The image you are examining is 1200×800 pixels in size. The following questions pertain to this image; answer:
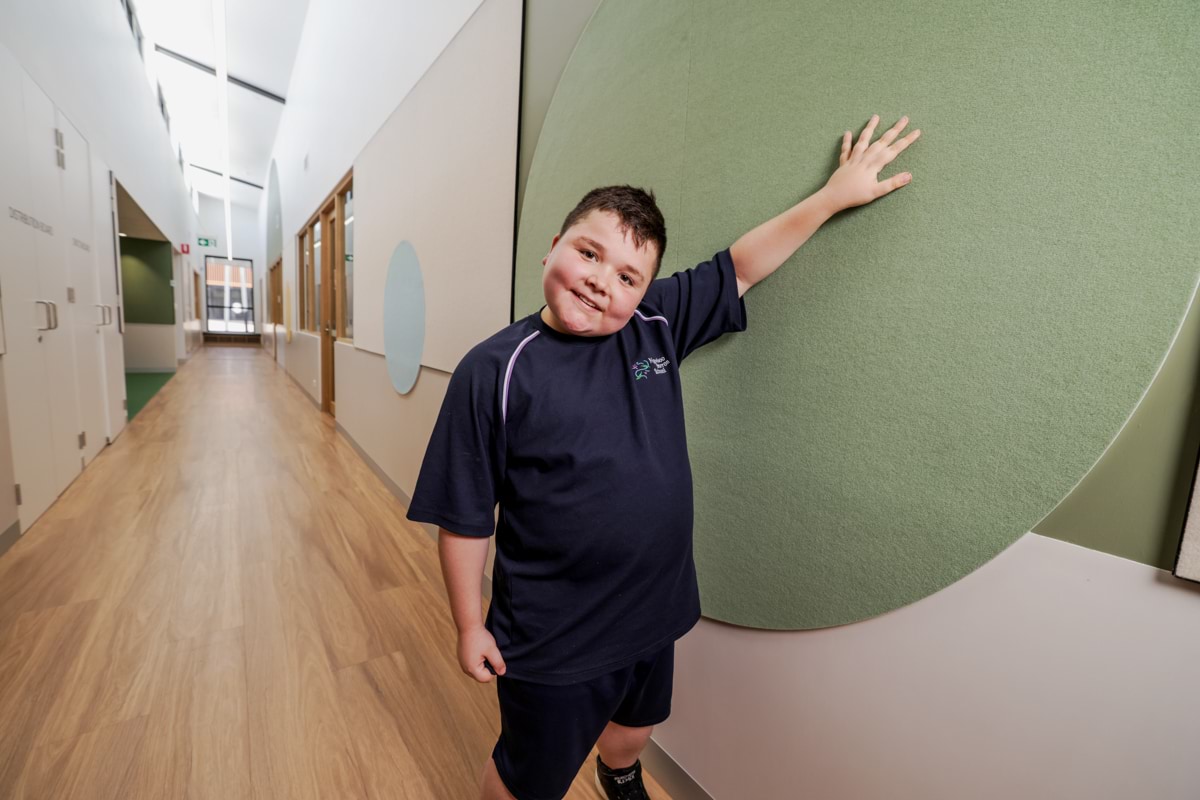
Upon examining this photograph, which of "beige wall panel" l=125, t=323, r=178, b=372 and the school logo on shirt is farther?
"beige wall panel" l=125, t=323, r=178, b=372

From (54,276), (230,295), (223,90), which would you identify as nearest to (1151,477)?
(54,276)

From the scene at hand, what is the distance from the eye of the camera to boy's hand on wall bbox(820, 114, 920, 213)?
783mm

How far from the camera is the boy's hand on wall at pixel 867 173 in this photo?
30.8 inches

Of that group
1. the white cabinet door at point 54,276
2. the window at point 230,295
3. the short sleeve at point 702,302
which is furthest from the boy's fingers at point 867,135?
the window at point 230,295

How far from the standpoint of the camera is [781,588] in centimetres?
99

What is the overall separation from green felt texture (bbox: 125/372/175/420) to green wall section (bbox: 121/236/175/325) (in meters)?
0.94

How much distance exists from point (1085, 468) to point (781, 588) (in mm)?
512

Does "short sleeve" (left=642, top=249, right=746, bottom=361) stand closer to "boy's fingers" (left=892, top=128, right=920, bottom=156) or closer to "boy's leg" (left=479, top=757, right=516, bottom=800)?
"boy's fingers" (left=892, top=128, right=920, bottom=156)

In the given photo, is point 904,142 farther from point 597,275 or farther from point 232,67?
point 232,67

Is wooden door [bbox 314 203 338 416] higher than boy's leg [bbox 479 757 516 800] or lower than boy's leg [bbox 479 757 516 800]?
higher

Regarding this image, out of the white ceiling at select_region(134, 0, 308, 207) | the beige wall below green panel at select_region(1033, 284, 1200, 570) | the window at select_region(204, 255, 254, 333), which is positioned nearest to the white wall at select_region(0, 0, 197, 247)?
the white ceiling at select_region(134, 0, 308, 207)

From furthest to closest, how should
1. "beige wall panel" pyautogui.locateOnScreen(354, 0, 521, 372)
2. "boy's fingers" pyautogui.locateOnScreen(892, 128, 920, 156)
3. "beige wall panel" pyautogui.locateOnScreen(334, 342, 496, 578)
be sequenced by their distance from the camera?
1. "beige wall panel" pyautogui.locateOnScreen(334, 342, 496, 578)
2. "beige wall panel" pyautogui.locateOnScreen(354, 0, 521, 372)
3. "boy's fingers" pyautogui.locateOnScreen(892, 128, 920, 156)

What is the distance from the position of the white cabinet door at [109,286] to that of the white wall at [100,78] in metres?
0.30

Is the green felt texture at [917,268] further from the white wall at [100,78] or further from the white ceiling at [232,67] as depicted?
the white ceiling at [232,67]
